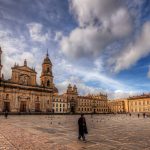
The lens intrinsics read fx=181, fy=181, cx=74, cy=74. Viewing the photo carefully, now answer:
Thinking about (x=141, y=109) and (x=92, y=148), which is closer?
(x=92, y=148)

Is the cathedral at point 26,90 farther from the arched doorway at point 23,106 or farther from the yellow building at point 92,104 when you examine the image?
the yellow building at point 92,104

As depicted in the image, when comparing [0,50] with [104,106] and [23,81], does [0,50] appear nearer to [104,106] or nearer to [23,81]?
[23,81]

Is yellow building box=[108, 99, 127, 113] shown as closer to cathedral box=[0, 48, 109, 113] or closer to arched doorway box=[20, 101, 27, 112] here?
cathedral box=[0, 48, 109, 113]

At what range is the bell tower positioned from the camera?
6550 centimetres

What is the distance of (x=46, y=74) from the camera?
214ft

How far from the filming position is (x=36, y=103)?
6219cm

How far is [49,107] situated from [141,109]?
173 feet

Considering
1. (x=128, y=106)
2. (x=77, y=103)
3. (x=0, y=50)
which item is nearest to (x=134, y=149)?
(x=0, y=50)

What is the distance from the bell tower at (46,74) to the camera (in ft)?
215

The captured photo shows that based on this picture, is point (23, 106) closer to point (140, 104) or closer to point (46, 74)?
point (46, 74)

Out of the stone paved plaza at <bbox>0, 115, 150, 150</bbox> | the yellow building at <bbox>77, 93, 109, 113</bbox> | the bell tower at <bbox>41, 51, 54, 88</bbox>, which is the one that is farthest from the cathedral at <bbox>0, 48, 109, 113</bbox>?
the stone paved plaza at <bbox>0, 115, 150, 150</bbox>

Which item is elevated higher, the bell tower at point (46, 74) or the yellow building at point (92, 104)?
the bell tower at point (46, 74)

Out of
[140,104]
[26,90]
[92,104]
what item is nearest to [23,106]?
[26,90]

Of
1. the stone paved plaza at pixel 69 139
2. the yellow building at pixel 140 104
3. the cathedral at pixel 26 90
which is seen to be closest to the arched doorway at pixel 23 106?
the cathedral at pixel 26 90
